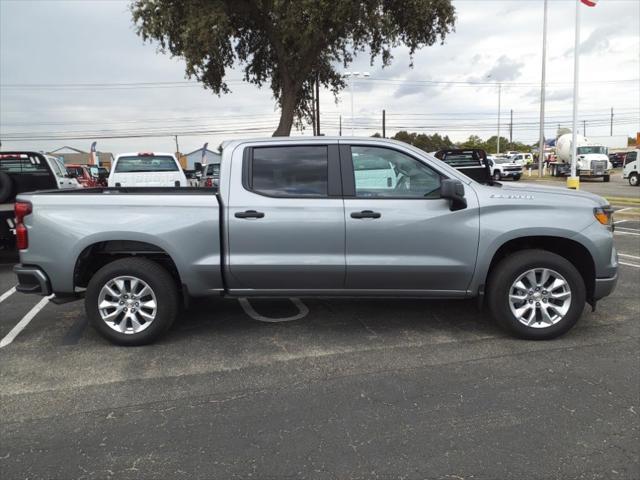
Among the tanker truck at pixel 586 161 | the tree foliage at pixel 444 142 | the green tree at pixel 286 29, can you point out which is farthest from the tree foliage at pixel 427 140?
the green tree at pixel 286 29

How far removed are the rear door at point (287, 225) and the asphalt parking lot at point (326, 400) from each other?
620mm

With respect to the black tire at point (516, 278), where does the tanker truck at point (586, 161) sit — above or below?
above

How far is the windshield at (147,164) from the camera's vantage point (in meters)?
13.1

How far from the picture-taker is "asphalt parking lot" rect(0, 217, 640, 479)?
9.25 feet

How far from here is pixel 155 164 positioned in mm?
13336

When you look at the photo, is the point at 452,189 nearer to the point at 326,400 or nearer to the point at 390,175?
the point at 390,175

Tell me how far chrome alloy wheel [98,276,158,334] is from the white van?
843cm

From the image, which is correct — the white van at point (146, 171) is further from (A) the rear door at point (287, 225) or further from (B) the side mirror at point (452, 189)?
(B) the side mirror at point (452, 189)

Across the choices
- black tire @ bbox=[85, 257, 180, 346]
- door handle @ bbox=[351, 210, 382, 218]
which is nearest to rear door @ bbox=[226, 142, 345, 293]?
door handle @ bbox=[351, 210, 382, 218]

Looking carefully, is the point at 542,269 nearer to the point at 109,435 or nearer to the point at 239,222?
the point at 239,222

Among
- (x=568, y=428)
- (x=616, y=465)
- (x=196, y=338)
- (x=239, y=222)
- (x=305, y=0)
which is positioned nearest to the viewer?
(x=616, y=465)

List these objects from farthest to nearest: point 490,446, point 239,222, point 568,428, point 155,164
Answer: point 155,164 → point 239,222 → point 568,428 → point 490,446

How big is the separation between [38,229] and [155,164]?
9.17 metres

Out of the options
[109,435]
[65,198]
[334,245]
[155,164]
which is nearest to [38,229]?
[65,198]
